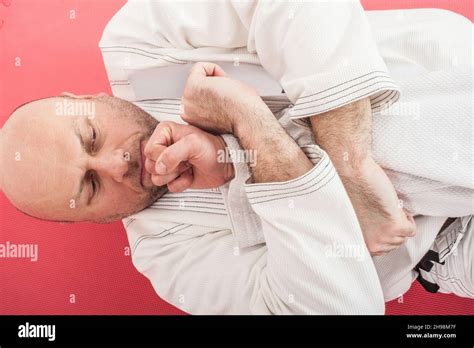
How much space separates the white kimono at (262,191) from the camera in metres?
0.65

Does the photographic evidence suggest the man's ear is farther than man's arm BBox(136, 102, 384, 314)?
Yes

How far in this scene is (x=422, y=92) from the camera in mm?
684

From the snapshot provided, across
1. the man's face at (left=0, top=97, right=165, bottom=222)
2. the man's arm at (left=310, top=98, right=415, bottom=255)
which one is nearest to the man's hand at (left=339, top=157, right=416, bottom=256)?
the man's arm at (left=310, top=98, right=415, bottom=255)

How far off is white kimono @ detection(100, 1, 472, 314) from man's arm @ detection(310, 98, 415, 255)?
0.08ft

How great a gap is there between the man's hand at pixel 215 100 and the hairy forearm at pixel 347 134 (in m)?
0.09

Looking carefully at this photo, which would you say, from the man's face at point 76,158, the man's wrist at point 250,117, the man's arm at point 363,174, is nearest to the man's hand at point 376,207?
the man's arm at point 363,174

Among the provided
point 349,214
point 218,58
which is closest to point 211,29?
point 218,58

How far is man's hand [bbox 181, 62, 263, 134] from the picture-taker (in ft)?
2.24

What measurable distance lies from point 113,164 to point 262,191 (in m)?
0.23

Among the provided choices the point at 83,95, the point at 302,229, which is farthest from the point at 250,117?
the point at 83,95

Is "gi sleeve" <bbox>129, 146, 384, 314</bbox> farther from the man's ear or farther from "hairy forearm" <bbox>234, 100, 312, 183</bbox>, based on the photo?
the man's ear

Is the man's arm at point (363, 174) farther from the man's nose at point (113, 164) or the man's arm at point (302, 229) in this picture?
the man's nose at point (113, 164)

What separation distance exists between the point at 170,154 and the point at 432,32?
40cm

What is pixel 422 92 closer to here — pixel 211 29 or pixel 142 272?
pixel 211 29
